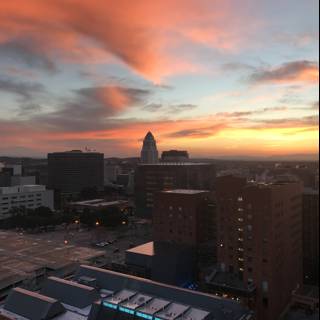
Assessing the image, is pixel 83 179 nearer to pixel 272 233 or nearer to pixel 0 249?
pixel 0 249

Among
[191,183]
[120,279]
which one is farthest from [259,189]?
[191,183]

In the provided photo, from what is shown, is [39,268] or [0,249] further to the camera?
[0,249]

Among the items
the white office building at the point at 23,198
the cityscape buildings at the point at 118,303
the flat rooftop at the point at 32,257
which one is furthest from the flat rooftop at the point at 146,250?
the white office building at the point at 23,198

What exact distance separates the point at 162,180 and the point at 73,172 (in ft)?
85.1

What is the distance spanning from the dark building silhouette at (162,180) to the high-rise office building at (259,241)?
79.1 feet

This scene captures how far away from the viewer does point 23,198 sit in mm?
48000

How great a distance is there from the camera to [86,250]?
27.3m

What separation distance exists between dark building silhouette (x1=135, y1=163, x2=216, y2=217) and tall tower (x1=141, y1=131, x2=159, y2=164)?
2670cm

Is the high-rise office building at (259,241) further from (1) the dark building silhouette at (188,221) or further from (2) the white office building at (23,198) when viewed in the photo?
(2) the white office building at (23,198)

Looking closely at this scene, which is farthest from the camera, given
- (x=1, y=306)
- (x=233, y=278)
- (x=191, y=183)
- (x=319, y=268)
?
(x=191, y=183)

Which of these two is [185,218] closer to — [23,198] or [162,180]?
[162,180]

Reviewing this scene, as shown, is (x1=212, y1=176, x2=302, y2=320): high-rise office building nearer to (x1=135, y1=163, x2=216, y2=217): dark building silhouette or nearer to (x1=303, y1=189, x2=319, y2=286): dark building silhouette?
(x1=303, y1=189, x2=319, y2=286): dark building silhouette

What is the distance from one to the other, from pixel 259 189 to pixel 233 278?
4.71 meters

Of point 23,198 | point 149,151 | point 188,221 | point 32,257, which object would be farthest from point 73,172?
point 188,221
